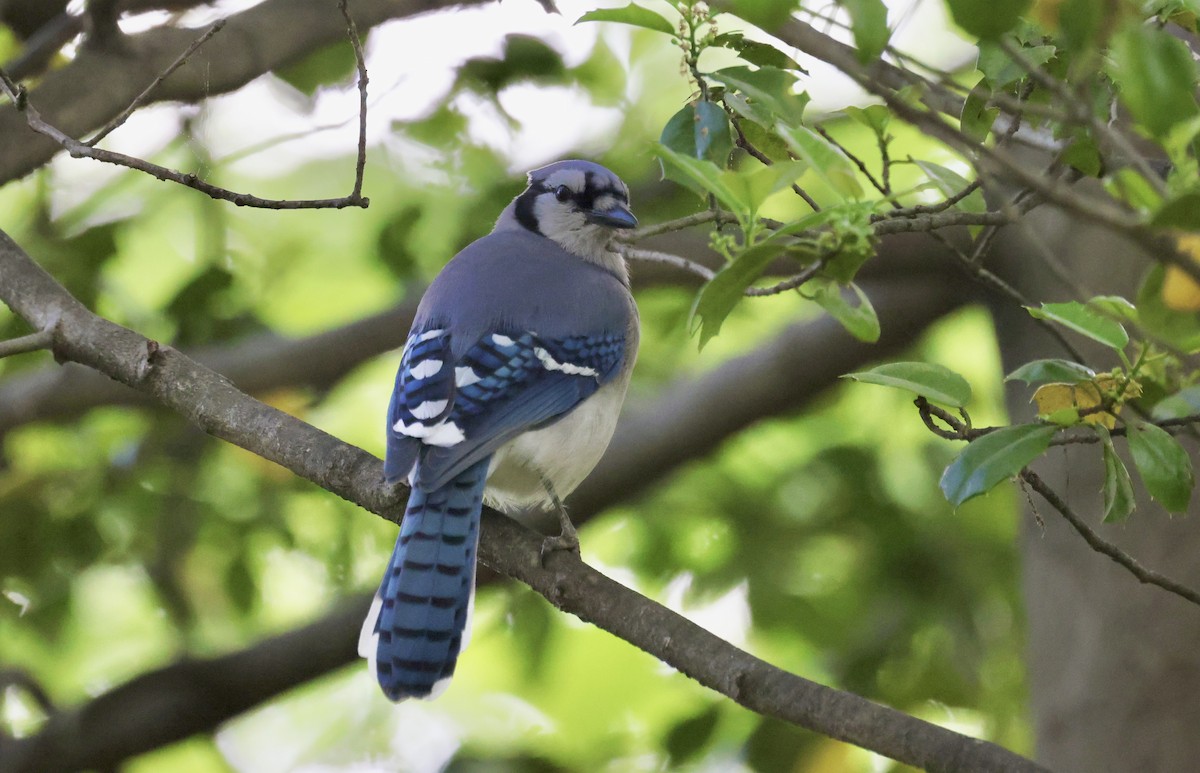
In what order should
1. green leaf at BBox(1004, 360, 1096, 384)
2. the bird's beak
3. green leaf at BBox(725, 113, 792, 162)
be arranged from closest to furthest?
green leaf at BBox(1004, 360, 1096, 384), green leaf at BBox(725, 113, 792, 162), the bird's beak

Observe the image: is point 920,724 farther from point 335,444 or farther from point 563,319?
point 563,319

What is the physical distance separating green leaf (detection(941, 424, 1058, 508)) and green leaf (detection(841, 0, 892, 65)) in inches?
17.2

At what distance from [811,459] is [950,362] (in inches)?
33.3

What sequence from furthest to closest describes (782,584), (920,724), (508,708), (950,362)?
(950,362) → (508,708) → (782,584) → (920,724)

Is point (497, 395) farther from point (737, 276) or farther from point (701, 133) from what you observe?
point (737, 276)

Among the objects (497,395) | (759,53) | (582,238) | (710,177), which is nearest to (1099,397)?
(710,177)

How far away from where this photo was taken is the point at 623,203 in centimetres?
282

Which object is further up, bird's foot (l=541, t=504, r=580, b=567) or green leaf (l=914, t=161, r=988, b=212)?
green leaf (l=914, t=161, r=988, b=212)

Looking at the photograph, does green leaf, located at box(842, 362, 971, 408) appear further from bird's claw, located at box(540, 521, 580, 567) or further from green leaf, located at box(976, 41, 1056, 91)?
bird's claw, located at box(540, 521, 580, 567)

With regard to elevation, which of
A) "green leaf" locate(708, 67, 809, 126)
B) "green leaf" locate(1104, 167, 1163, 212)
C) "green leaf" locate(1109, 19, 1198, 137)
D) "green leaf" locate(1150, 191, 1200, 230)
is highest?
"green leaf" locate(1109, 19, 1198, 137)

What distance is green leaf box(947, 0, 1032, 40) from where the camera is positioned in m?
1.02

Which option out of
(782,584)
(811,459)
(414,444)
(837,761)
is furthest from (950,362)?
(414,444)

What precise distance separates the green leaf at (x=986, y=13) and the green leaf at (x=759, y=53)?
0.60m

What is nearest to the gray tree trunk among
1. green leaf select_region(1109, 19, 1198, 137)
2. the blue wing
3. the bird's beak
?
the bird's beak
